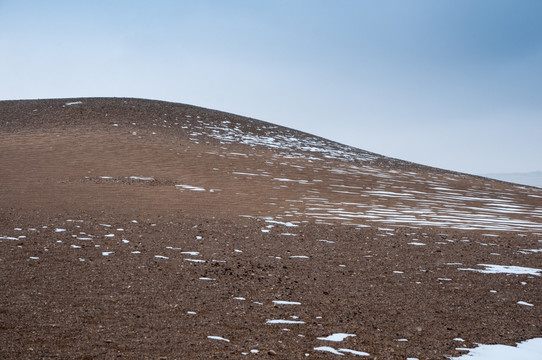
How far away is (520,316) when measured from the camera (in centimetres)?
734

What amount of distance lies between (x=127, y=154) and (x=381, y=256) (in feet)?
70.5

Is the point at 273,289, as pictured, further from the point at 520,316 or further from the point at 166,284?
the point at 520,316

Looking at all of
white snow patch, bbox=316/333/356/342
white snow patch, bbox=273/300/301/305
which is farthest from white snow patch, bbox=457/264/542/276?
white snow patch, bbox=316/333/356/342

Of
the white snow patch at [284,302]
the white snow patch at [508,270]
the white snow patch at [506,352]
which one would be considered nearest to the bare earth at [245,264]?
the white snow patch at [284,302]

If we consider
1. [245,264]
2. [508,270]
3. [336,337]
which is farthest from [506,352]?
[245,264]

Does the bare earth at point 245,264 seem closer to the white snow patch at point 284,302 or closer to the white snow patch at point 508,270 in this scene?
the white snow patch at point 284,302

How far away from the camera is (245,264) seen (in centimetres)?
988

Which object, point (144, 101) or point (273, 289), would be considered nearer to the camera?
point (273, 289)

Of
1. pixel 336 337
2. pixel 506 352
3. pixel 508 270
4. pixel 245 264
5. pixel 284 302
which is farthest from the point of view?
pixel 508 270

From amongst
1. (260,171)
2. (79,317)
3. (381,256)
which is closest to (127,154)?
(260,171)

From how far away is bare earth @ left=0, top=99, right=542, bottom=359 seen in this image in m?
6.05

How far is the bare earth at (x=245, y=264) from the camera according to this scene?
605 cm

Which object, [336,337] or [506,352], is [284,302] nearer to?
[336,337]

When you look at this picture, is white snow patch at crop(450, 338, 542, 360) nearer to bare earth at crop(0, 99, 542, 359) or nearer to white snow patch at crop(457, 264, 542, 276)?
bare earth at crop(0, 99, 542, 359)
